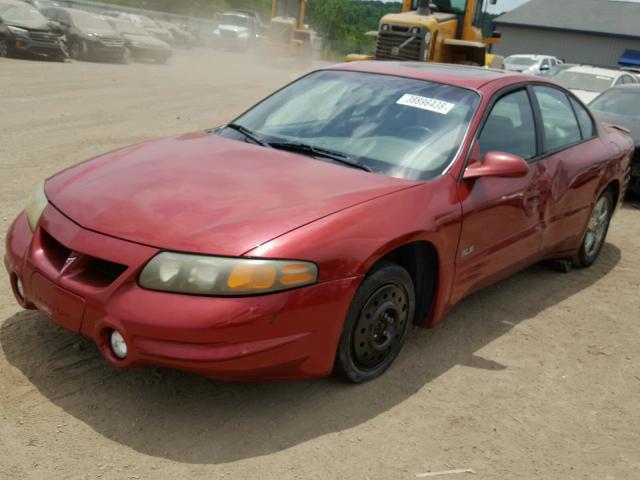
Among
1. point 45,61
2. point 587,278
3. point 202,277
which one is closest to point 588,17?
point 45,61

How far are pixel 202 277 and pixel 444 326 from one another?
1.99m

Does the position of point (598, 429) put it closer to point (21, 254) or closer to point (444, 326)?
point (444, 326)

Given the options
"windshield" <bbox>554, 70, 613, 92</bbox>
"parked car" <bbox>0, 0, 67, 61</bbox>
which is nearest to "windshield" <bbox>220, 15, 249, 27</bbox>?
"parked car" <bbox>0, 0, 67, 61</bbox>

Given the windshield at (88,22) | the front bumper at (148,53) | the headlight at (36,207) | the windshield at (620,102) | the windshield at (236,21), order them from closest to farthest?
the headlight at (36,207) < the windshield at (620,102) < the windshield at (88,22) < the front bumper at (148,53) < the windshield at (236,21)

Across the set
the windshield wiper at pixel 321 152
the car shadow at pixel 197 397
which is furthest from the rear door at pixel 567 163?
the windshield wiper at pixel 321 152

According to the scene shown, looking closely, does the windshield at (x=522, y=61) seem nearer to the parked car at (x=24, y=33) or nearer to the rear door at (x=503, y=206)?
the parked car at (x=24, y=33)

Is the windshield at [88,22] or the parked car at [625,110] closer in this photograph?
the parked car at [625,110]

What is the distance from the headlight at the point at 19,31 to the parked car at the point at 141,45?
4.84 metres

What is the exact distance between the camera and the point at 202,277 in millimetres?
2781

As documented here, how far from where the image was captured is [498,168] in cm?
369

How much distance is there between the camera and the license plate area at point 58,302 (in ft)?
9.60

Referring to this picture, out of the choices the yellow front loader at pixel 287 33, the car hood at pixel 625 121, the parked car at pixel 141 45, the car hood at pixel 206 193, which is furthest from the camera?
the yellow front loader at pixel 287 33

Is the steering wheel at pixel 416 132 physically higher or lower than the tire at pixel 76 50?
higher

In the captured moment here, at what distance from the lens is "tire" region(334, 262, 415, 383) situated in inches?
126
